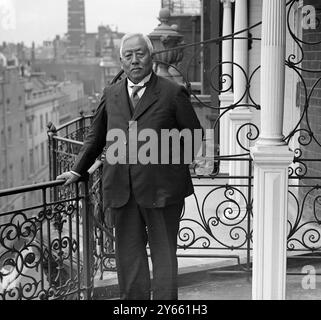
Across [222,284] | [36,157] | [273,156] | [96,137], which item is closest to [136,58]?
[96,137]

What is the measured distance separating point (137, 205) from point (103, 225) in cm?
181

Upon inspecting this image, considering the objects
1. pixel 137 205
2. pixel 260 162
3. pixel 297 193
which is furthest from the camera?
pixel 297 193

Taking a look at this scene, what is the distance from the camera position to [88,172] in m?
4.15

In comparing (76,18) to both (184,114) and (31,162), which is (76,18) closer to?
(31,162)

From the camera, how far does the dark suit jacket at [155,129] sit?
136 inches

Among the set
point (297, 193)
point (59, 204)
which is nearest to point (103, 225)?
point (59, 204)

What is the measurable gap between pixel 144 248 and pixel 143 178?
51cm

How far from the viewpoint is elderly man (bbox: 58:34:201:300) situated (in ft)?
11.4

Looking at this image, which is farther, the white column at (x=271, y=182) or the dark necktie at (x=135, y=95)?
the white column at (x=271, y=182)

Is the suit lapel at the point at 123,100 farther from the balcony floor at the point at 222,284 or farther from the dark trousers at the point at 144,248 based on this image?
the balcony floor at the point at 222,284

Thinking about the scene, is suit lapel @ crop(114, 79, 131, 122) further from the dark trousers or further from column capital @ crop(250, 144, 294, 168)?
column capital @ crop(250, 144, 294, 168)

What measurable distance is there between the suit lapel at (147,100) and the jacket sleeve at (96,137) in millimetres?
317

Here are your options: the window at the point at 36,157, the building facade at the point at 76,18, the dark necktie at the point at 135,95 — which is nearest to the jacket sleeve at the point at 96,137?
the dark necktie at the point at 135,95

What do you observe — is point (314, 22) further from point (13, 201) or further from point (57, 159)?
point (13, 201)
